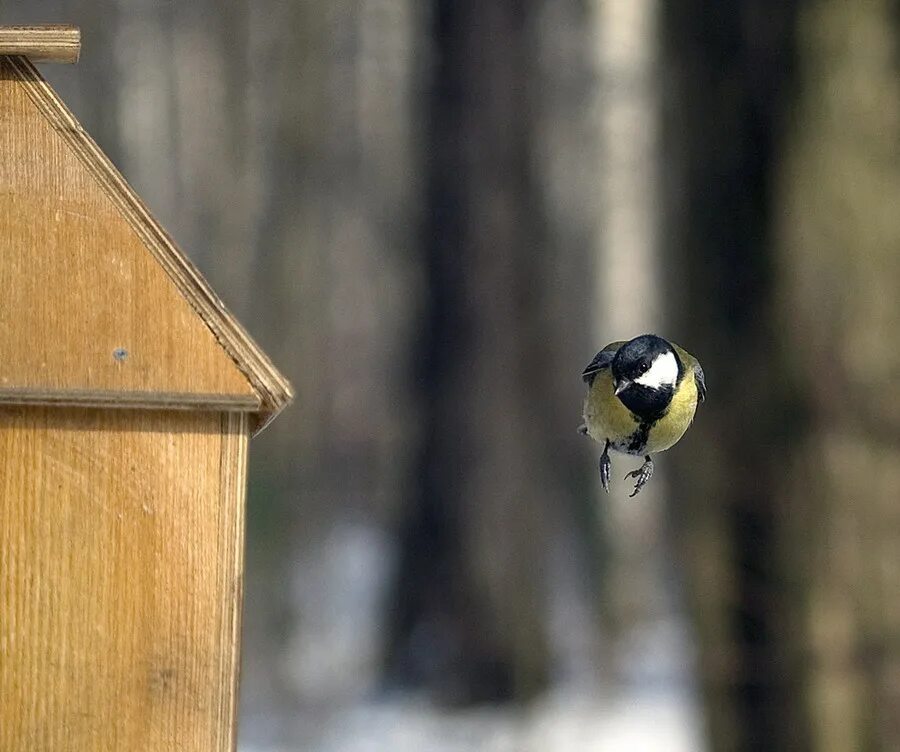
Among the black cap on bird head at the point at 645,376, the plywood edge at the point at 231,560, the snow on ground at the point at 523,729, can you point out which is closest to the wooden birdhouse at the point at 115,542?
the plywood edge at the point at 231,560

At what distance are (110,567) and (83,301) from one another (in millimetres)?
366

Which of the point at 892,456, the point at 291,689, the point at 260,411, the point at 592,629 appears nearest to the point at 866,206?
the point at 892,456

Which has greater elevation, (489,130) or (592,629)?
(489,130)

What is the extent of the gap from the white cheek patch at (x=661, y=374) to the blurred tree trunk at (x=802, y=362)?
2570 mm

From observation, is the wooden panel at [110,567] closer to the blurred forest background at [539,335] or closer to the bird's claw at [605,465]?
the bird's claw at [605,465]

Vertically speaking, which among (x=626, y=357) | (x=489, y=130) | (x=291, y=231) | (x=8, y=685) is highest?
(x=291, y=231)

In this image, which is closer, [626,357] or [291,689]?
[626,357]

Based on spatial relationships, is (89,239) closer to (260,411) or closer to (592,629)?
(260,411)

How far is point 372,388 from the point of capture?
57.8ft

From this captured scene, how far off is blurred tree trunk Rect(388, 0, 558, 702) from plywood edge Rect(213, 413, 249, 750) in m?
6.41

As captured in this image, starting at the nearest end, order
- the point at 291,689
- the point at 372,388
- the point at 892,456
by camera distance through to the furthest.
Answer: the point at 892,456, the point at 291,689, the point at 372,388

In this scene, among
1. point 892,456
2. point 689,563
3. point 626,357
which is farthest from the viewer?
point 689,563

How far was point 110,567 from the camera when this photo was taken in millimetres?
1825

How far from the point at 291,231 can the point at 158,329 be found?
644 inches
